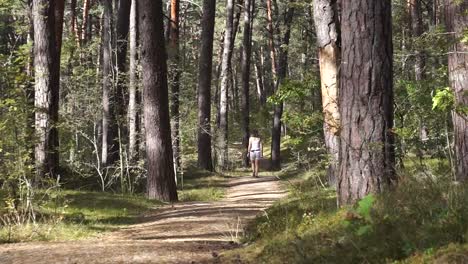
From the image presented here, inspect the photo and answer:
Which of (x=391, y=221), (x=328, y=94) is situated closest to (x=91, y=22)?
(x=328, y=94)

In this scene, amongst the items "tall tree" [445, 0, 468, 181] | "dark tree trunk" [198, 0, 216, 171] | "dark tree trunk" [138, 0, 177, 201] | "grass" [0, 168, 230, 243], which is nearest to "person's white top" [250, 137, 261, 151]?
"dark tree trunk" [198, 0, 216, 171]

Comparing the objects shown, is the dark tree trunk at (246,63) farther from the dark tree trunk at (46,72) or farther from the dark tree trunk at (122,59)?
the dark tree trunk at (46,72)

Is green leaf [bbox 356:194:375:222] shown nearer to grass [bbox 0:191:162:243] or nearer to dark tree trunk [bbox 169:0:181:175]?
grass [bbox 0:191:162:243]

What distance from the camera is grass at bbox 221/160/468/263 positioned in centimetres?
411

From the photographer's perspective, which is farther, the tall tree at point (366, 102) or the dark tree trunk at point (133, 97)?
the dark tree trunk at point (133, 97)

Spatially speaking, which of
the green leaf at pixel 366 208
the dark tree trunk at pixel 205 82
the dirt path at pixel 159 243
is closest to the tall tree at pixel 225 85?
the dark tree trunk at pixel 205 82

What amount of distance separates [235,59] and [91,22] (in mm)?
23770

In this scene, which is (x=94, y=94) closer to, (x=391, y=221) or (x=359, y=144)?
(x=359, y=144)

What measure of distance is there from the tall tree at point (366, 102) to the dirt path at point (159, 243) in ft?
5.75

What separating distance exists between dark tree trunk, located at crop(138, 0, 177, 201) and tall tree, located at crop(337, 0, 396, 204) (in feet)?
22.9

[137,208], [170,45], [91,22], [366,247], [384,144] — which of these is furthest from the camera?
[91,22]

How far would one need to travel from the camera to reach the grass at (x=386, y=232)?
4.11 m

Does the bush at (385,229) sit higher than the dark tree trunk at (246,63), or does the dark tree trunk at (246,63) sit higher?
the dark tree trunk at (246,63)

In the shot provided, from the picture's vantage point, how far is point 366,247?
14.8 feet
